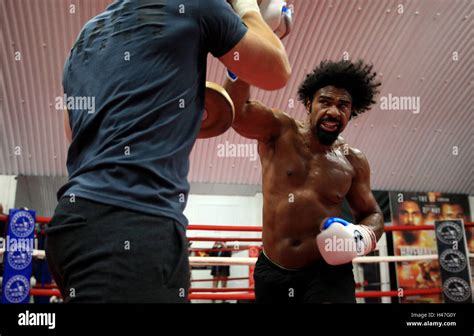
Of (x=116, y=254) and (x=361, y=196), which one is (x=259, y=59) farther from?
(x=361, y=196)

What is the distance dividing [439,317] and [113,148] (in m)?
1.14

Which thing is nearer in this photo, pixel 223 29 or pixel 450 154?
pixel 223 29

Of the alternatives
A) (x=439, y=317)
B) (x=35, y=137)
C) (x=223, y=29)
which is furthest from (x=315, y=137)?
(x=35, y=137)

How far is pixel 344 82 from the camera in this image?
275cm

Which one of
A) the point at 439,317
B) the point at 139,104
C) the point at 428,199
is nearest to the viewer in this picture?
the point at 139,104

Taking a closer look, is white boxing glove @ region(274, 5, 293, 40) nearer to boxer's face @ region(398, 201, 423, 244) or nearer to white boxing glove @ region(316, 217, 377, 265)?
white boxing glove @ region(316, 217, 377, 265)

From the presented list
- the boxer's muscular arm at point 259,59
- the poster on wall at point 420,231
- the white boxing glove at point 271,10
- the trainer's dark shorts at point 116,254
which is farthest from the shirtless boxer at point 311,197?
the poster on wall at point 420,231

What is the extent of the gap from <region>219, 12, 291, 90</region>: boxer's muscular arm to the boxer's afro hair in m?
1.75

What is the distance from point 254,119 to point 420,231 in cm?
586

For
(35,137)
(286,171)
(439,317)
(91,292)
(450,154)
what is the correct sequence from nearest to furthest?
(91,292) < (439,317) < (286,171) < (35,137) < (450,154)

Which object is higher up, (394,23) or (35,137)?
(394,23)

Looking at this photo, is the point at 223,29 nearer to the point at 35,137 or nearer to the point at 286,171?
the point at 286,171

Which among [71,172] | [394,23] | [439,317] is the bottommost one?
[439,317]

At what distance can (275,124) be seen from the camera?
2.51 meters
